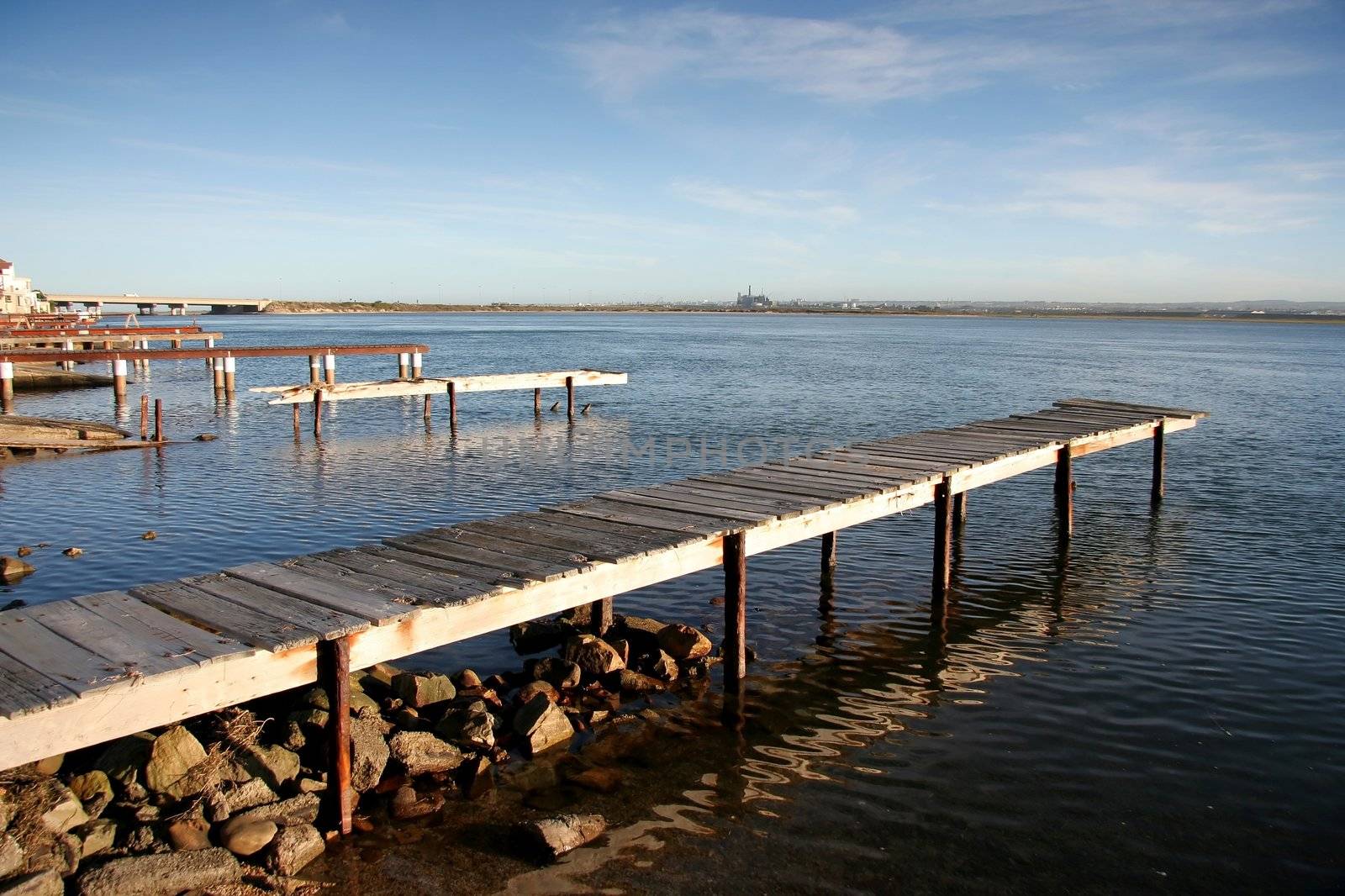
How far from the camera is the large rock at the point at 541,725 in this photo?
8.53m

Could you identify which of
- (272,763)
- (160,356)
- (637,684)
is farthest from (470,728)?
(160,356)

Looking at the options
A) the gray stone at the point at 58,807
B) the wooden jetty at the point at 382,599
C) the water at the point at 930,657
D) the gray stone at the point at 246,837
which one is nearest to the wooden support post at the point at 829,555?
the water at the point at 930,657

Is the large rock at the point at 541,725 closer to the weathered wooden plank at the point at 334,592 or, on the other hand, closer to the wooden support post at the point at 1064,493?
the weathered wooden plank at the point at 334,592

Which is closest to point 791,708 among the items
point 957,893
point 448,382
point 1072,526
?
point 957,893

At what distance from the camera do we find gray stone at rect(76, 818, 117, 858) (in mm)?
6379

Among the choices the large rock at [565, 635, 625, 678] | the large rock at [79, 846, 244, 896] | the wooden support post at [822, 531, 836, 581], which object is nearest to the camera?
the large rock at [79, 846, 244, 896]

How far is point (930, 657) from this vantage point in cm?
1112

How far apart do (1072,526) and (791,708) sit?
32.8ft

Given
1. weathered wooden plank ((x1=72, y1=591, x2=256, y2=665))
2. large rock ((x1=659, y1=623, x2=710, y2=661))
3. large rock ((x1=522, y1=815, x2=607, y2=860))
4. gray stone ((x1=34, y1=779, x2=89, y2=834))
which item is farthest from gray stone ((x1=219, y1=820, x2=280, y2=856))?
large rock ((x1=659, y1=623, x2=710, y2=661))

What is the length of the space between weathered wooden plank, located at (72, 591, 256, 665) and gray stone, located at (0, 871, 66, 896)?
1.41m

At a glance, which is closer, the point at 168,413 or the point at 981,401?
the point at 168,413

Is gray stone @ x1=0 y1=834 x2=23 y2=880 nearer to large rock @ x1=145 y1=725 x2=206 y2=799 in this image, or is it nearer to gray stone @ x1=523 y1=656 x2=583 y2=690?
large rock @ x1=145 y1=725 x2=206 y2=799

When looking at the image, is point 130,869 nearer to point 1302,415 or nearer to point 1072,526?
point 1072,526

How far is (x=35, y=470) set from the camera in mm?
21250
